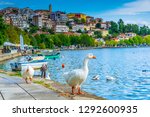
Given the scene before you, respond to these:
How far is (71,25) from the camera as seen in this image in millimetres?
5441

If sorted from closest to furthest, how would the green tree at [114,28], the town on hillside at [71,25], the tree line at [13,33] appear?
1. the town on hillside at [71,25]
2. the green tree at [114,28]
3. the tree line at [13,33]

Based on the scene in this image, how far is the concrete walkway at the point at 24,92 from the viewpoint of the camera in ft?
18.1

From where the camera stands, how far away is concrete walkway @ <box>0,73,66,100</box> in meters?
5.52

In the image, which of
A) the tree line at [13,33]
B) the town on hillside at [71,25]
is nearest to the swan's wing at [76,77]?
the town on hillside at [71,25]

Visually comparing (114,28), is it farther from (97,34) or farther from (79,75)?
(79,75)

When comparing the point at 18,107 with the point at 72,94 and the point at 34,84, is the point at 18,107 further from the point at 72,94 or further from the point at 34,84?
the point at 34,84

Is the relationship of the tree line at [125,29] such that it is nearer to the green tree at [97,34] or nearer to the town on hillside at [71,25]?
the town on hillside at [71,25]

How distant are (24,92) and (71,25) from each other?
120 cm

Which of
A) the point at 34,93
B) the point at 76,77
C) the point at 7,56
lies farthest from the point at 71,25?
the point at 7,56

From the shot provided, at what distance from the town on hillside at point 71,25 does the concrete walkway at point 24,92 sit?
2.59 feet

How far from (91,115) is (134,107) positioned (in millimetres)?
439

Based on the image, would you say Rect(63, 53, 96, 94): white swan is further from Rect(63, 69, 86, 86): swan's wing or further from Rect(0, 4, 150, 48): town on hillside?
Rect(0, 4, 150, 48): town on hillside

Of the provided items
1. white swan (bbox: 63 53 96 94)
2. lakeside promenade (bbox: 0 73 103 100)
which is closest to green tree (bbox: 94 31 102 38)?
white swan (bbox: 63 53 96 94)

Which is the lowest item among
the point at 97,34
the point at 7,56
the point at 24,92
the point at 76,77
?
the point at 7,56
